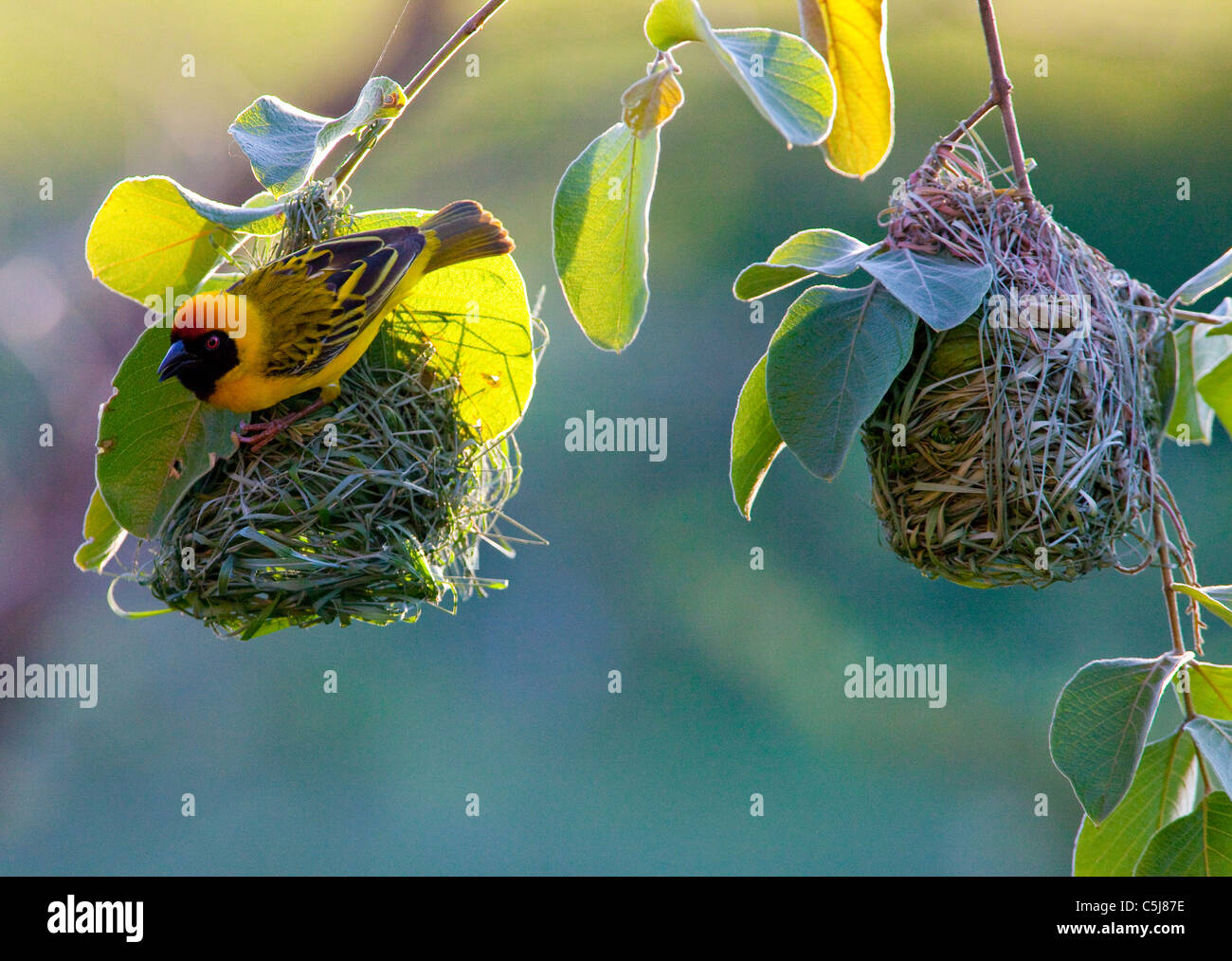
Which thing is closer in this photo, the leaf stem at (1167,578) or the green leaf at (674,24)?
the green leaf at (674,24)

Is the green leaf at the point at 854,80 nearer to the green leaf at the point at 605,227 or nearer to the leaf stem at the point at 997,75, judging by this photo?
the leaf stem at the point at 997,75

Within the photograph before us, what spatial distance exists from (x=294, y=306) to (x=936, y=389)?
691 mm

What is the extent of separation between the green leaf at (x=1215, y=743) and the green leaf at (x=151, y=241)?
1133 mm

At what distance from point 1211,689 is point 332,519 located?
1001 millimetres

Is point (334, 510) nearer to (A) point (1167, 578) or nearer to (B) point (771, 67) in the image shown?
(B) point (771, 67)

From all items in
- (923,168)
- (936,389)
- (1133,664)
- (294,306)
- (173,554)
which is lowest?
(1133,664)

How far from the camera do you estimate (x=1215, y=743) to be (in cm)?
112

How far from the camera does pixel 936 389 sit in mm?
1084

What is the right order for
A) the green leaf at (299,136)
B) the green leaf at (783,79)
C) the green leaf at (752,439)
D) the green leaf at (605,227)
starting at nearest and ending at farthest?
1. the green leaf at (783,79)
2. the green leaf at (299,136)
3. the green leaf at (605,227)
4. the green leaf at (752,439)

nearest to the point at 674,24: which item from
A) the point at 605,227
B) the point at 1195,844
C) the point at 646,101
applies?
the point at 646,101

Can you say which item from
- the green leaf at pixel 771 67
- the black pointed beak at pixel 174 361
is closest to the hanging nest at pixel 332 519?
the black pointed beak at pixel 174 361

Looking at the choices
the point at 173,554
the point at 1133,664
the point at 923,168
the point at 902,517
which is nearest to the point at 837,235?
the point at 923,168

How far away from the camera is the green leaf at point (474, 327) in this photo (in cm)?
119

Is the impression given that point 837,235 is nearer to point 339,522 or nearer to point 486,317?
point 486,317
